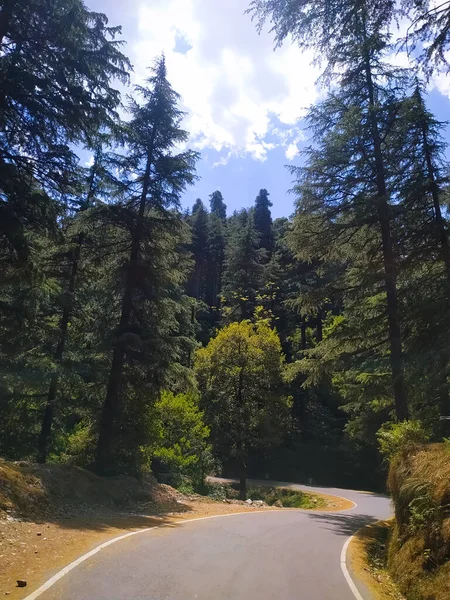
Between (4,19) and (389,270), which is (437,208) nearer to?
(389,270)

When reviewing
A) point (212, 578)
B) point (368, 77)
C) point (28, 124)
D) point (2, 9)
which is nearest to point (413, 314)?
point (368, 77)

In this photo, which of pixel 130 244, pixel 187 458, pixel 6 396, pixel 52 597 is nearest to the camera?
pixel 52 597

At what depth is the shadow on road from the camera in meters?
12.9

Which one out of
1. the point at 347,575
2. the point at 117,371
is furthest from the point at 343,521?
the point at 117,371

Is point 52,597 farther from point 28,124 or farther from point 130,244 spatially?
point 130,244

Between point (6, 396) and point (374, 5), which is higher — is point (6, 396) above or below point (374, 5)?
below

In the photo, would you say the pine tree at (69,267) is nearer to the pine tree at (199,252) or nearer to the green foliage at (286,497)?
the green foliage at (286,497)

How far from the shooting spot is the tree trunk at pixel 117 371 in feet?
53.7

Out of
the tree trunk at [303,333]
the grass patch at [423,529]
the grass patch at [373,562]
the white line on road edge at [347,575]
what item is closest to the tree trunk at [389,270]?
the grass patch at [373,562]

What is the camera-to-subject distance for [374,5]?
23.2ft

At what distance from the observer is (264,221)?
74.0m

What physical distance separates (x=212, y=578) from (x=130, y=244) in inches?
584

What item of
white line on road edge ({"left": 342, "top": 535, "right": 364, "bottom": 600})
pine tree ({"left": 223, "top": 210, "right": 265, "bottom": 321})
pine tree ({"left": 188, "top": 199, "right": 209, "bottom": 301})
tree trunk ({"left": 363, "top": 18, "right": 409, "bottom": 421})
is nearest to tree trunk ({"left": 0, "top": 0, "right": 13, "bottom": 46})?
tree trunk ({"left": 363, "top": 18, "right": 409, "bottom": 421})

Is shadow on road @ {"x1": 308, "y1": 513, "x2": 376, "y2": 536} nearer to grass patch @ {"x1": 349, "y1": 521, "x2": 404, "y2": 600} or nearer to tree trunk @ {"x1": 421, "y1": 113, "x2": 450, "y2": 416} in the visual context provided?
grass patch @ {"x1": 349, "y1": 521, "x2": 404, "y2": 600}
